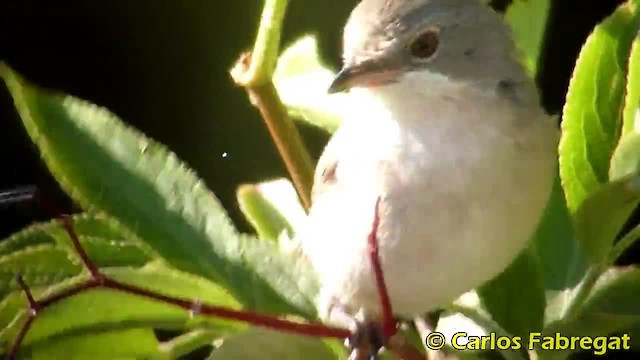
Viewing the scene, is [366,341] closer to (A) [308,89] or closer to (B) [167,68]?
(A) [308,89]

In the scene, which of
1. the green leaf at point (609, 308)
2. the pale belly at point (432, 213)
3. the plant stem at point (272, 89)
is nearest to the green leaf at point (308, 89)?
the plant stem at point (272, 89)

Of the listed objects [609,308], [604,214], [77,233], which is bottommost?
[609,308]

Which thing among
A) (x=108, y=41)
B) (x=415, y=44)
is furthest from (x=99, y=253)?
(x=108, y=41)

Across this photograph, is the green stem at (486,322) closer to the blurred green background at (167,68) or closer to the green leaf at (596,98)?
the green leaf at (596,98)

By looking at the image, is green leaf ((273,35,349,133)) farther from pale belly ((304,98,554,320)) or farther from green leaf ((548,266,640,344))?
green leaf ((548,266,640,344))

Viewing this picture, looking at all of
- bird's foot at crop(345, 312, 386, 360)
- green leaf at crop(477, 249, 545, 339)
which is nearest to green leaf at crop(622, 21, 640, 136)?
green leaf at crop(477, 249, 545, 339)

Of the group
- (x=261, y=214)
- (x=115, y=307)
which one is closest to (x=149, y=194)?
(x=115, y=307)

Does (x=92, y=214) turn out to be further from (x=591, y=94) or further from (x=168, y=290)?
(x=591, y=94)
